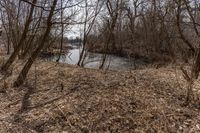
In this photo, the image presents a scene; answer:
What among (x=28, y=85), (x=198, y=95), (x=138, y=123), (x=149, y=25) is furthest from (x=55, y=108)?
(x=149, y=25)

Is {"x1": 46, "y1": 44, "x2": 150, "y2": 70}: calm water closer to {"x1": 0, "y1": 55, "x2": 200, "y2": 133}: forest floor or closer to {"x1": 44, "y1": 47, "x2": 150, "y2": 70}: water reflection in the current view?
{"x1": 44, "y1": 47, "x2": 150, "y2": 70}: water reflection

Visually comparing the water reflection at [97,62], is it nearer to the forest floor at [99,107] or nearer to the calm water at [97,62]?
Answer: the calm water at [97,62]

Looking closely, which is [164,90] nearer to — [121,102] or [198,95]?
[198,95]

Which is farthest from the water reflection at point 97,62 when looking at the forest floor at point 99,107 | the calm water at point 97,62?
the forest floor at point 99,107

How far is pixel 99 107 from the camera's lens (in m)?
6.01

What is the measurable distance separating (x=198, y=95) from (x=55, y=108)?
3.74 meters

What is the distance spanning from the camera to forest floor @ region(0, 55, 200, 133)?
211 inches

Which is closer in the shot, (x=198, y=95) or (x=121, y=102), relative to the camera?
(x=121, y=102)

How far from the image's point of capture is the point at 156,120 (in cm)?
556

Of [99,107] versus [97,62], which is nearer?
[99,107]

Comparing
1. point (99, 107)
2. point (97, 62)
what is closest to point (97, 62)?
point (97, 62)

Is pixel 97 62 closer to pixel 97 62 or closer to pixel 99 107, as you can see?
pixel 97 62

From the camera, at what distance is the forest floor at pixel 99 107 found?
17.5ft

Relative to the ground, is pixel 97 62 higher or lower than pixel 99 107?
lower
